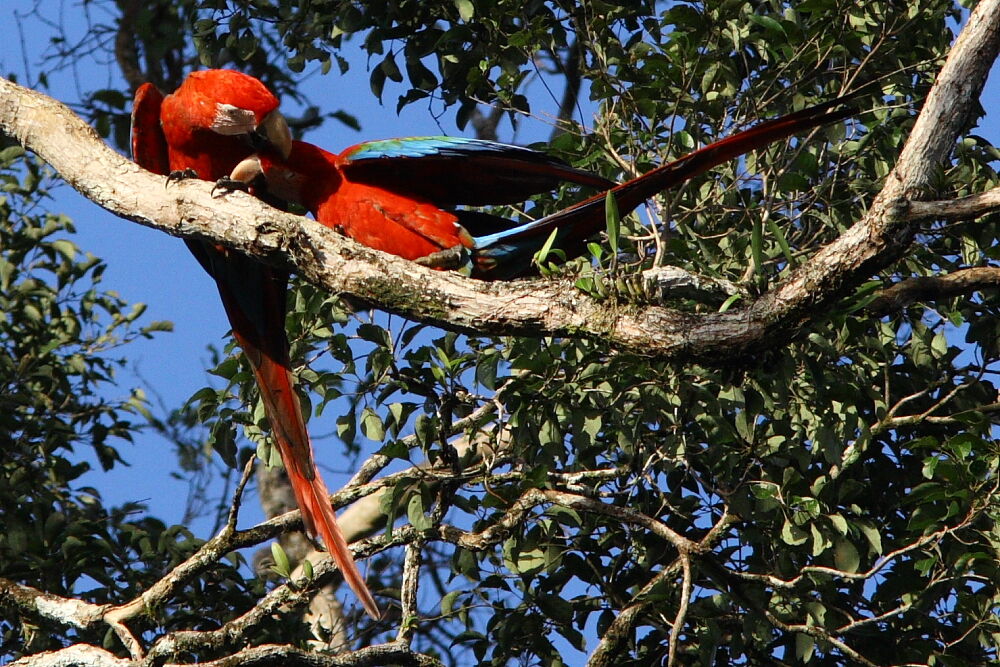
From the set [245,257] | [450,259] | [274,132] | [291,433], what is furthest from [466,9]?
[291,433]

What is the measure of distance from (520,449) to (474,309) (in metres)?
0.84

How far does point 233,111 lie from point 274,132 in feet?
0.38

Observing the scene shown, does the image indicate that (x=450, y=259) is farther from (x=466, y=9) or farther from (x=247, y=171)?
(x=466, y=9)

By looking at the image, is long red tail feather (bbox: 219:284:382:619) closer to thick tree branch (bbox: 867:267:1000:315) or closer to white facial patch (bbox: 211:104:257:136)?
white facial patch (bbox: 211:104:257:136)

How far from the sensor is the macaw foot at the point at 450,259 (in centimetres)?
283

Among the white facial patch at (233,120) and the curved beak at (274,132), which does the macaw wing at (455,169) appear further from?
the white facial patch at (233,120)

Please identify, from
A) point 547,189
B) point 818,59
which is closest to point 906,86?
point 818,59

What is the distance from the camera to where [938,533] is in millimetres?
2557

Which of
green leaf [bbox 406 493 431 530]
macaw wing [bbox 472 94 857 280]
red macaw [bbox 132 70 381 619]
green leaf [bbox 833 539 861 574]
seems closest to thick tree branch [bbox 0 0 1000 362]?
macaw wing [bbox 472 94 857 280]

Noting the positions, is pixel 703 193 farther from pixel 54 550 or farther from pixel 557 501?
pixel 54 550

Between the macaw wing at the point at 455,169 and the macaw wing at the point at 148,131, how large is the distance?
1.88 feet

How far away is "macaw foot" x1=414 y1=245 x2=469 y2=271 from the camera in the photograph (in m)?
2.83

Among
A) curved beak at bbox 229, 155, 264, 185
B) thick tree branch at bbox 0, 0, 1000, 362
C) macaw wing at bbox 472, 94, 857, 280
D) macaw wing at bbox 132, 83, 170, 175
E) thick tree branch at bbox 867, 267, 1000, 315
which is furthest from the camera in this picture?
macaw wing at bbox 132, 83, 170, 175

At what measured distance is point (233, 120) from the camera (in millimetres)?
2832
